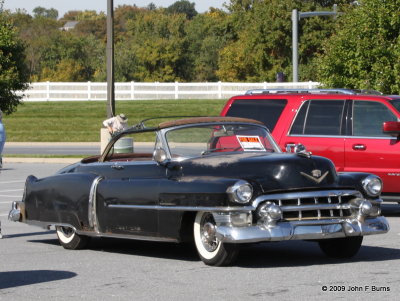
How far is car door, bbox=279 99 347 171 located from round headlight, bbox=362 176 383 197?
4.99 meters

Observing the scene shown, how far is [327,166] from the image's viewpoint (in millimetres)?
10430

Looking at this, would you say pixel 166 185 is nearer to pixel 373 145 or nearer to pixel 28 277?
pixel 28 277

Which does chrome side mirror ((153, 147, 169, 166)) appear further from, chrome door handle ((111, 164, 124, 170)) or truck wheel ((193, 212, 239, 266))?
truck wheel ((193, 212, 239, 266))

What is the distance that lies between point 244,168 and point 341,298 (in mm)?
2379

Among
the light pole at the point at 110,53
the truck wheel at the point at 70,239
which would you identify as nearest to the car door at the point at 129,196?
the truck wheel at the point at 70,239

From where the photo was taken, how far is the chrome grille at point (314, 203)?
996 centimetres

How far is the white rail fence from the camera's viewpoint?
6869cm

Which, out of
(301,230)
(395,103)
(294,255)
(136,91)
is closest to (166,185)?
(301,230)

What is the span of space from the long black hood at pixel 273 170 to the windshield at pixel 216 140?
0.57m

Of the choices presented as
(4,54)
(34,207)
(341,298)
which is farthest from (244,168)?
(4,54)

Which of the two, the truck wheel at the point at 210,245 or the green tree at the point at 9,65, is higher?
the green tree at the point at 9,65

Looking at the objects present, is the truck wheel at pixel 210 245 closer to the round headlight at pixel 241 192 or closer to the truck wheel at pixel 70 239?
the round headlight at pixel 241 192

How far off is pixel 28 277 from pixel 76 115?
51.4 meters

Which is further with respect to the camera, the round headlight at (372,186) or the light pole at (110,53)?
the light pole at (110,53)
